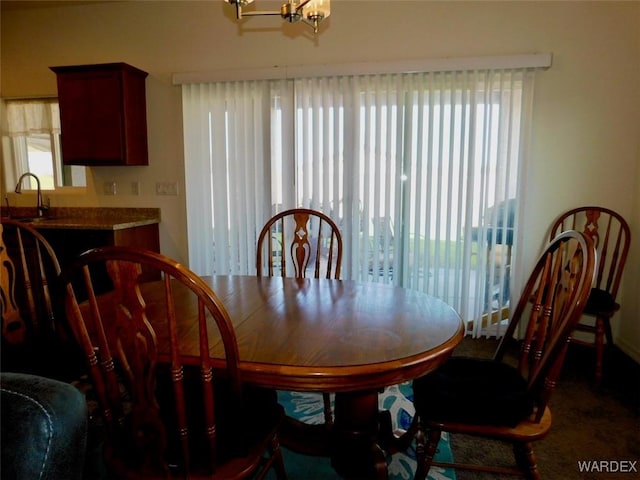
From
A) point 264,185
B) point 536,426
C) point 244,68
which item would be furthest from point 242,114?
point 536,426

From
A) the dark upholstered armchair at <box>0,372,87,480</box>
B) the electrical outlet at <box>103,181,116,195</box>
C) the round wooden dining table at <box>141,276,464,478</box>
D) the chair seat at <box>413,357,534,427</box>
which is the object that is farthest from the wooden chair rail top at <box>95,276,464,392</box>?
the electrical outlet at <box>103,181,116,195</box>

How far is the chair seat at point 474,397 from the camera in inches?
47.4

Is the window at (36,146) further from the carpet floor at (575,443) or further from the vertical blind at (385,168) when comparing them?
the carpet floor at (575,443)

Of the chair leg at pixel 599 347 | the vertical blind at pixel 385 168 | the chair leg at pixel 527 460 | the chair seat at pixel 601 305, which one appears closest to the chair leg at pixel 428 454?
the chair leg at pixel 527 460

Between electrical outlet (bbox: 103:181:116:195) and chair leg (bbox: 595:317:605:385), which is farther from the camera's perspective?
electrical outlet (bbox: 103:181:116:195)

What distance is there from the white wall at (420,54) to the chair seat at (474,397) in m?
1.77

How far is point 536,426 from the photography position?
1.21 m

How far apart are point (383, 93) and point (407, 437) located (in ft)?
7.39

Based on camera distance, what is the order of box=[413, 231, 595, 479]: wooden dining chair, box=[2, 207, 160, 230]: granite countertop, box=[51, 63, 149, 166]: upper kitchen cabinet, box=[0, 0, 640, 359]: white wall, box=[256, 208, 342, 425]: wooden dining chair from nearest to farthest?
box=[413, 231, 595, 479]: wooden dining chair < box=[256, 208, 342, 425]: wooden dining chair < box=[0, 0, 640, 359]: white wall < box=[51, 63, 149, 166]: upper kitchen cabinet < box=[2, 207, 160, 230]: granite countertop

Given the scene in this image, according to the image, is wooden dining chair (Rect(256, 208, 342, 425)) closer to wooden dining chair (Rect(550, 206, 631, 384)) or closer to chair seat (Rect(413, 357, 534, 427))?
→ chair seat (Rect(413, 357, 534, 427))

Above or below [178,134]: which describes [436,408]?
below

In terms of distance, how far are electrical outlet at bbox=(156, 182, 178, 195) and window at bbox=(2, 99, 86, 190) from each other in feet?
2.51

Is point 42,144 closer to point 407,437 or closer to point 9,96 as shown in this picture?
point 9,96

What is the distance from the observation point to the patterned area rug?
1.58 metres
